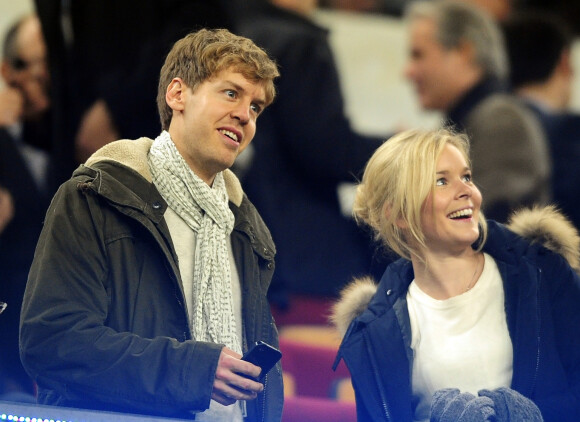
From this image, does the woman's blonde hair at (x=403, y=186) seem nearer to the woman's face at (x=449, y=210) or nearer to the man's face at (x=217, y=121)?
the woman's face at (x=449, y=210)

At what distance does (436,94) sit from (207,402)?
194 centimetres

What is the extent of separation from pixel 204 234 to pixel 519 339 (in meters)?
0.68

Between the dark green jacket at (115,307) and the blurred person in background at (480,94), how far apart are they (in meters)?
1.59

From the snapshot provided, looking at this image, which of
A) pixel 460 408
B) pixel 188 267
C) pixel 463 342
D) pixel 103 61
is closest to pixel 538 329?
pixel 463 342

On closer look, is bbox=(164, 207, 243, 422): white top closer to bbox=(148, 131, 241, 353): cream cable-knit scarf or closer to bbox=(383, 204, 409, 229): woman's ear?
bbox=(148, 131, 241, 353): cream cable-knit scarf

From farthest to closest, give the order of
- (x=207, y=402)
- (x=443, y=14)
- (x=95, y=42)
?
(x=95, y=42) → (x=443, y=14) → (x=207, y=402)

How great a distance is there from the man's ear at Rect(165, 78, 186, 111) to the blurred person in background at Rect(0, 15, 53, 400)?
1.88 meters

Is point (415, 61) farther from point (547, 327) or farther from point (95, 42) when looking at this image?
point (547, 327)

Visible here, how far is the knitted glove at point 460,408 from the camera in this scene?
6.35ft

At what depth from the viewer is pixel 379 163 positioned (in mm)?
2277

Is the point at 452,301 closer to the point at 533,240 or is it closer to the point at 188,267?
the point at 533,240

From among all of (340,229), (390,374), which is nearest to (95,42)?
(340,229)

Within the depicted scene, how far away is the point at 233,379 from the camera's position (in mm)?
1865

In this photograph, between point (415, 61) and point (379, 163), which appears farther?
point (415, 61)
